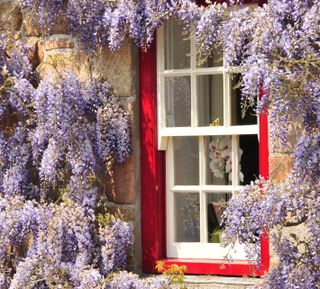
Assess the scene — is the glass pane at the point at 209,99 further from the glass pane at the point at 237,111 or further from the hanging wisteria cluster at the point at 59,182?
the hanging wisteria cluster at the point at 59,182

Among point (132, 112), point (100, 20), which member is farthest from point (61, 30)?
point (132, 112)

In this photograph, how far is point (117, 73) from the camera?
18.6ft

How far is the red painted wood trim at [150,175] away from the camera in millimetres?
5602

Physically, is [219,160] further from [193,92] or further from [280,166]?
[280,166]

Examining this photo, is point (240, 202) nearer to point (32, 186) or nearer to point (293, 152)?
point (293, 152)

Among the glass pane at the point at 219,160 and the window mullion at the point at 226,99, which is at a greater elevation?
the window mullion at the point at 226,99

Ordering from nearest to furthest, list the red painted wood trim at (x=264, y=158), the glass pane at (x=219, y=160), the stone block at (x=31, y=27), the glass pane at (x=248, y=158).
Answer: the red painted wood trim at (x=264, y=158)
the glass pane at (x=248, y=158)
the glass pane at (x=219, y=160)
the stone block at (x=31, y=27)

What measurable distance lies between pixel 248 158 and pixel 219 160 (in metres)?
0.20

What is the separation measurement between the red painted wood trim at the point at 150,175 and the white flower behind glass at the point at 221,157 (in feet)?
1.10

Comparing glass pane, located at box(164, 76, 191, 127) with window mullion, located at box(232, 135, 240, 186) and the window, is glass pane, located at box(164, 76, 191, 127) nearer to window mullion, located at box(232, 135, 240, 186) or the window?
the window

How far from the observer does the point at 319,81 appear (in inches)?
188

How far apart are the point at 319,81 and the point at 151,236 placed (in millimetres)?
1535

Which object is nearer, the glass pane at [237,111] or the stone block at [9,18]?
the glass pane at [237,111]

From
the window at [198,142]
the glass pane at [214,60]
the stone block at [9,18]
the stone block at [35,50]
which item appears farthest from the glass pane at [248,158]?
the stone block at [9,18]
